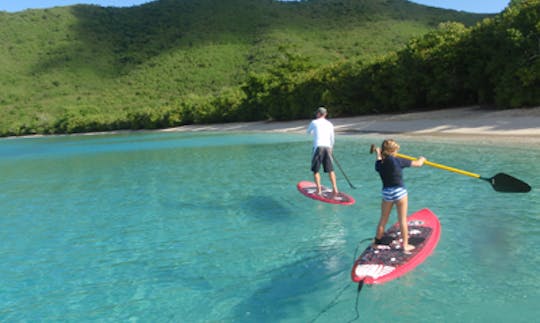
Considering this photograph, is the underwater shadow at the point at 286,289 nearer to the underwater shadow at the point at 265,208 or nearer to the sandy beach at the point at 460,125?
the underwater shadow at the point at 265,208

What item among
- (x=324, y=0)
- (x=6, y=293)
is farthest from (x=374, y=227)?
(x=324, y=0)

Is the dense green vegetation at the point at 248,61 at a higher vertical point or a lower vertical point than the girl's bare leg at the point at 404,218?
higher

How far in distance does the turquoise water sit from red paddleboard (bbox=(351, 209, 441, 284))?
282mm

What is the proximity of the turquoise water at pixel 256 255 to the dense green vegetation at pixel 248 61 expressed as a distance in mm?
23185

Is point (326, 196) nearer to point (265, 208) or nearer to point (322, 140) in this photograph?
point (322, 140)

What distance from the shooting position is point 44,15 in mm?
171500

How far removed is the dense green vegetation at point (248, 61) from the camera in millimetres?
36375

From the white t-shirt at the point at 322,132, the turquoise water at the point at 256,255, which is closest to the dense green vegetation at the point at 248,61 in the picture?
the turquoise water at the point at 256,255

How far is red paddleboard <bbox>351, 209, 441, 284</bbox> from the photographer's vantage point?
634 centimetres

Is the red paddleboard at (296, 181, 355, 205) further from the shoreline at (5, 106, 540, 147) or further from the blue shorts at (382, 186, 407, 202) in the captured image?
the shoreline at (5, 106, 540, 147)

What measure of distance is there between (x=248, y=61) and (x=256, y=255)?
377 ft

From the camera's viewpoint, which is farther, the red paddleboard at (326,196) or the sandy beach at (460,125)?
the sandy beach at (460,125)

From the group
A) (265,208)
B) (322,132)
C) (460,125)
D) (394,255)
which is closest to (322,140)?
(322,132)

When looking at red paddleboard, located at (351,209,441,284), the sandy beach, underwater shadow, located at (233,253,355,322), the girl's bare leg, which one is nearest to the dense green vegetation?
the sandy beach
